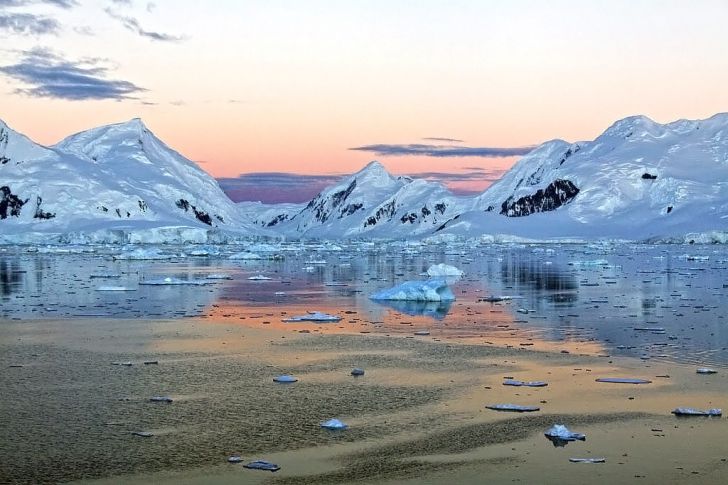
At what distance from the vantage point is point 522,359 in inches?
786

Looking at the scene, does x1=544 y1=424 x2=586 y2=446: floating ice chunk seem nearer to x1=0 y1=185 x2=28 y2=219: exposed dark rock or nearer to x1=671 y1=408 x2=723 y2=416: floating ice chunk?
x1=671 y1=408 x2=723 y2=416: floating ice chunk

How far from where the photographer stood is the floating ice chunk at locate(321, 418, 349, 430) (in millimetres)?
13445

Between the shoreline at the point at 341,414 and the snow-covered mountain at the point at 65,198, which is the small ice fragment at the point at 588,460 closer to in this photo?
the shoreline at the point at 341,414

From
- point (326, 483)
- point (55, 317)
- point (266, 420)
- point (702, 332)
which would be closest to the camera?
point (326, 483)

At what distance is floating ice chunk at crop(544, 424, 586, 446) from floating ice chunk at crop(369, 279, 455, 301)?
2107 cm

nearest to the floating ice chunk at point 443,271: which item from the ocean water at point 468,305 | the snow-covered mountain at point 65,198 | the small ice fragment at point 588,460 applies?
the ocean water at point 468,305

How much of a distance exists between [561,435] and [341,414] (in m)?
3.61

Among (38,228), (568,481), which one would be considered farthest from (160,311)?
(38,228)

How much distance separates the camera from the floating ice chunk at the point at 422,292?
3438 cm

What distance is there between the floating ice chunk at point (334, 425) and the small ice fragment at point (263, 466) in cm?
203

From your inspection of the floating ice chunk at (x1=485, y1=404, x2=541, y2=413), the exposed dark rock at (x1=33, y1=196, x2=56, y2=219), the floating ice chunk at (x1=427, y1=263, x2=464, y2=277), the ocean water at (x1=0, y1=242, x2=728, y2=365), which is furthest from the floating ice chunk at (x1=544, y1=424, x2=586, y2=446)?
the exposed dark rock at (x1=33, y1=196, x2=56, y2=219)

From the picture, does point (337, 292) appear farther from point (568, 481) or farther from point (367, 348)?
point (568, 481)

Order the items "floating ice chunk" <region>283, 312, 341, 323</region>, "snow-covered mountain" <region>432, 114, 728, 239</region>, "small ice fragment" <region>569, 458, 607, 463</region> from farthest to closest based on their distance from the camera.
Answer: "snow-covered mountain" <region>432, 114, 728, 239</region> → "floating ice chunk" <region>283, 312, 341, 323</region> → "small ice fragment" <region>569, 458, 607, 463</region>

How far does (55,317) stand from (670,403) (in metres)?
20.2
